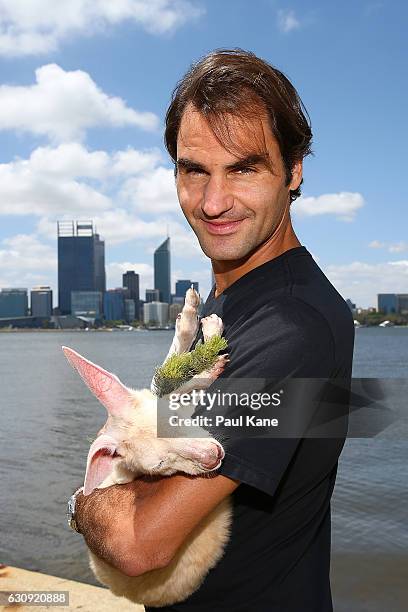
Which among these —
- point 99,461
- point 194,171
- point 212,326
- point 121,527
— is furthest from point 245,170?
point 121,527

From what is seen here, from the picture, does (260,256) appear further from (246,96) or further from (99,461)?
(99,461)

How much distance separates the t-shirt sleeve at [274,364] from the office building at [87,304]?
17108 centimetres

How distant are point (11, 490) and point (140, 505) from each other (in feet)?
45.6

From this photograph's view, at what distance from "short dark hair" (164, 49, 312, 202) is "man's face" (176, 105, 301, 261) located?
3cm

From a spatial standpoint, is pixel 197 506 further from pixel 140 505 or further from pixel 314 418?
pixel 314 418

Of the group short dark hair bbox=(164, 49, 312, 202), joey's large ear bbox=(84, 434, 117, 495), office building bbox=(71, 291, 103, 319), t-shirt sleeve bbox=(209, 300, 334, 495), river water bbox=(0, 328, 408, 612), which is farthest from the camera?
office building bbox=(71, 291, 103, 319)

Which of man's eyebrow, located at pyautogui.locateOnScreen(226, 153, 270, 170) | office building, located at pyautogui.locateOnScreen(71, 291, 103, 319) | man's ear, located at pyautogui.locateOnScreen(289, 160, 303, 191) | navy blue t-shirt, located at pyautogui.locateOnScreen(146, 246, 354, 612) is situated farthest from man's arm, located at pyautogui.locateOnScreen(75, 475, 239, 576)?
office building, located at pyautogui.locateOnScreen(71, 291, 103, 319)

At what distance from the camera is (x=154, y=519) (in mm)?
1801

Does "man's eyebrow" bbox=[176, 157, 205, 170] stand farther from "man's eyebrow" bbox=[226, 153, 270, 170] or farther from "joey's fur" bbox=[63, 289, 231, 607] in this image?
"joey's fur" bbox=[63, 289, 231, 607]

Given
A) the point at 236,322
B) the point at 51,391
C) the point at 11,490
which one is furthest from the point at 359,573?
the point at 51,391

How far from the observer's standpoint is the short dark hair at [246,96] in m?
2.16

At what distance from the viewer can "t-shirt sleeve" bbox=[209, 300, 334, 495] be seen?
1747 millimetres

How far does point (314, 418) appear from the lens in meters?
1.94

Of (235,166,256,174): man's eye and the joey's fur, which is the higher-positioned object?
(235,166,256,174): man's eye
